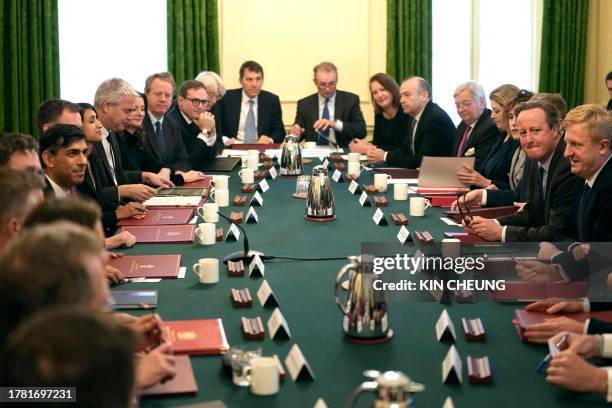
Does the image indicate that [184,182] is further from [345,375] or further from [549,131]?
[345,375]

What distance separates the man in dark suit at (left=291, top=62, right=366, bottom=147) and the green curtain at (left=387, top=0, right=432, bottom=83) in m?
1.09

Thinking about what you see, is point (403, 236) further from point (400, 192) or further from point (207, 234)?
point (400, 192)

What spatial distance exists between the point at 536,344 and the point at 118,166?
11.1ft

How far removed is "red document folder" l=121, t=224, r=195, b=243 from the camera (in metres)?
3.78

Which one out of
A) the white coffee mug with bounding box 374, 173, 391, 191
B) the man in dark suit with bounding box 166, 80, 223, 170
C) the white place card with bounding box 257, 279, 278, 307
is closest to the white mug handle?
the white place card with bounding box 257, 279, 278, 307

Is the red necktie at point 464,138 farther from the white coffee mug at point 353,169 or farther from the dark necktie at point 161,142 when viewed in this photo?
the dark necktie at point 161,142

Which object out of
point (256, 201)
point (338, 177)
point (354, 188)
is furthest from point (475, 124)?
point (256, 201)

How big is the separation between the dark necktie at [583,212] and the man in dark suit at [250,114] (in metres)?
4.66

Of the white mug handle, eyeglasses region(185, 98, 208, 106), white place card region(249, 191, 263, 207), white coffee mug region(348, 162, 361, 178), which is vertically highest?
eyeglasses region(185, 98, 208, 106)

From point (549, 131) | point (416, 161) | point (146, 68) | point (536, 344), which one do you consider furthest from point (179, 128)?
point (536, 344)

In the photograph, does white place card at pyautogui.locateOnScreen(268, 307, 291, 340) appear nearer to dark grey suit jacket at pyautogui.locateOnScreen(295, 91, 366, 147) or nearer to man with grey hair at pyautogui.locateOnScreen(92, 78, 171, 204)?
man with grey hair at pyautogui.locateOnScreen(92, 78, 171, 204)

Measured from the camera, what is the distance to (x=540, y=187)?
4293mm

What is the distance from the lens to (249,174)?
554cm

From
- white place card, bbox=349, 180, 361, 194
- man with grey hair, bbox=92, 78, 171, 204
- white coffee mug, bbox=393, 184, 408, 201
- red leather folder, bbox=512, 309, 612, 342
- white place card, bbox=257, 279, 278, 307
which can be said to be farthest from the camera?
white place card, bbox=349, 180, 361, 194
